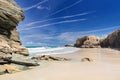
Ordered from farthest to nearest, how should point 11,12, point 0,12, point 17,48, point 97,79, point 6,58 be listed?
point 17,48
point 11,12
point 0,12
point 6,58
point 97,79

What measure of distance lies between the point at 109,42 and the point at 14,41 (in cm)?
7987

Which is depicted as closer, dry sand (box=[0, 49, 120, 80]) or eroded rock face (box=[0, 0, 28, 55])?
dry sand (box=[0, 49, 120, 80])

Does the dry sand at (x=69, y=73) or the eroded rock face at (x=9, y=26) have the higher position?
the eroded rock face at (x=9, y=26)

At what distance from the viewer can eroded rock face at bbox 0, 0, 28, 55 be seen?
12.9 m

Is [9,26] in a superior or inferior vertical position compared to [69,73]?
superior

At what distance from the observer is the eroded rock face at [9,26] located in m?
12.9

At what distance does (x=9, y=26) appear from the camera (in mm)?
14180

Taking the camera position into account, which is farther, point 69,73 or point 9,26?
point 9,26

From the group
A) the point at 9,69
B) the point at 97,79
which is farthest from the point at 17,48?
the point at 97,79

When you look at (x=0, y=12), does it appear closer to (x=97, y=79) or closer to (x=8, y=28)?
(x=8, y=28)

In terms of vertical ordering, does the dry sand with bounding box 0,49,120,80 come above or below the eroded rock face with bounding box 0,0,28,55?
below

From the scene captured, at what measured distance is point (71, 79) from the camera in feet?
26.6

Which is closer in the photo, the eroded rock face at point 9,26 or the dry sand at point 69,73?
the dry sand at point 69,73

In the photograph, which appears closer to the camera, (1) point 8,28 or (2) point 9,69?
(2) point 9,69
